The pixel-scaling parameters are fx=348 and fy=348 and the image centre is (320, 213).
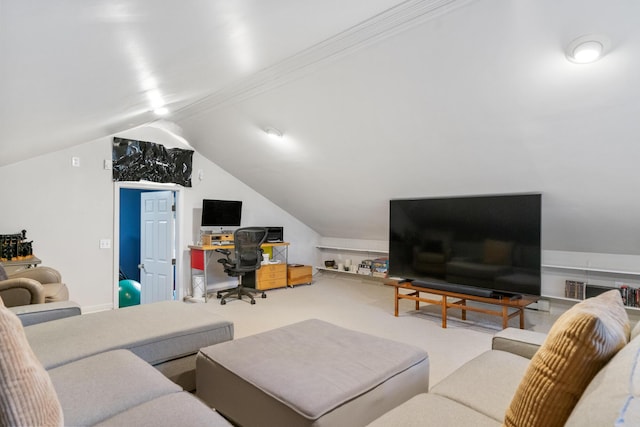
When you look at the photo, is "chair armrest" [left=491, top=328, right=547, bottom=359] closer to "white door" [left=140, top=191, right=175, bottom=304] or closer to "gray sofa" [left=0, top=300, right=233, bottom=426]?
"gray sofa" [left=0, top=300, right=233, bottom=426]

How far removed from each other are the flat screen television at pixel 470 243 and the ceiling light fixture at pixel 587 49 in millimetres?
1713

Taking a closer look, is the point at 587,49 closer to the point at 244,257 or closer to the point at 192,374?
the point at 192,374

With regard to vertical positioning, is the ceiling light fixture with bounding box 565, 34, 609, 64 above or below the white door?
above

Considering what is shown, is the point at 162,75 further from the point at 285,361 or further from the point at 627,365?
the point at 627,365

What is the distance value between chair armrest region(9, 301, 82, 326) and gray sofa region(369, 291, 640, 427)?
2448 mm

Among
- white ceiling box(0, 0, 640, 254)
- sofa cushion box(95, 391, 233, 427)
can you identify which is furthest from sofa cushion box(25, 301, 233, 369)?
white ceiling box(0, 0, 640, 254)

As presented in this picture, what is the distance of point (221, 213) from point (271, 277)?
1382mm

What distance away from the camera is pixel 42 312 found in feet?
8.13

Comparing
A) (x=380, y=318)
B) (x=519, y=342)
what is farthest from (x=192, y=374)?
(x=380, y=318)

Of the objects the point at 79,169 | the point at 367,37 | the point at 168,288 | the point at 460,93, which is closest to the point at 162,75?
the point at 367,37

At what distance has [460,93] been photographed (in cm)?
286

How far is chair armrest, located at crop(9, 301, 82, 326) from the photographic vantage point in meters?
2.39

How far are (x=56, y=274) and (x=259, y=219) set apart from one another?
337cm

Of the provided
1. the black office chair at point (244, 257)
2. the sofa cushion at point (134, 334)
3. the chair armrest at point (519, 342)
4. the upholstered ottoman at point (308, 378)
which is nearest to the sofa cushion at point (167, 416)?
the upholstered ottoman at point (308, 378)
